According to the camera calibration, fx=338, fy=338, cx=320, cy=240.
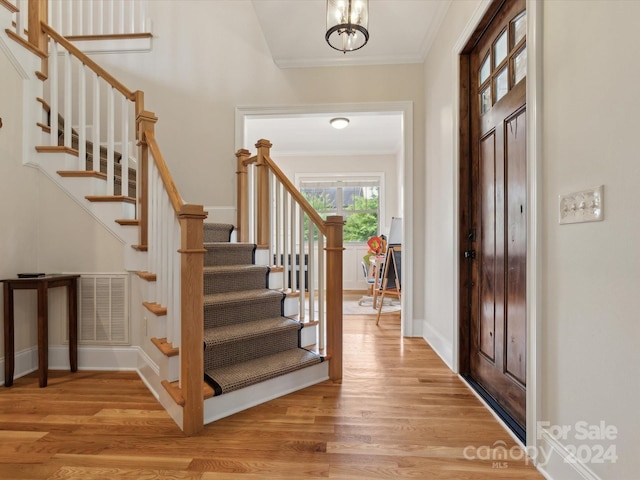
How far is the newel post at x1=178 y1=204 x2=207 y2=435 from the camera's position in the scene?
1.64 meters

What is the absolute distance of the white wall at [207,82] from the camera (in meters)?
3.50

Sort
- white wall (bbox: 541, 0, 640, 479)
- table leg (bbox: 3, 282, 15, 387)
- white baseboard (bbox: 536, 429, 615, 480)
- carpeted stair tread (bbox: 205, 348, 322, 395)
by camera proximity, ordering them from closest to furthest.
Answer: white wall (bbox: 541, 0, 640, 479), white baseboard (bbox: 536, 429, 615, 480), carpeted stair tread (bbox: 205, 348, 322, 395), table leg (bbox: 3, 282, 15, 387)

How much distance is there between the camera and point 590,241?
45.2 inches

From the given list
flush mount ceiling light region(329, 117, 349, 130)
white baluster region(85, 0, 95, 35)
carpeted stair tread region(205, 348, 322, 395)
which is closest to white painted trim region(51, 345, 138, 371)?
carpeted stair tread region(205, 348, 322, 395)

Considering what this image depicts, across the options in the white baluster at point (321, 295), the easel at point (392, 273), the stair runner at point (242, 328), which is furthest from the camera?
the easel at point (392, 273)

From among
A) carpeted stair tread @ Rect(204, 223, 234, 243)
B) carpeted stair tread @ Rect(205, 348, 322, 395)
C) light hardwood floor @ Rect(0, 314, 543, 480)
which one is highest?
carpeted stair tread @ Rect(204, 223, 234, 243)

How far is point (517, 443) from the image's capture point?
1590 mm

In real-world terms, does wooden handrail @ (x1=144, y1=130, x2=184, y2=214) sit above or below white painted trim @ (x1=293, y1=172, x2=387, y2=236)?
below

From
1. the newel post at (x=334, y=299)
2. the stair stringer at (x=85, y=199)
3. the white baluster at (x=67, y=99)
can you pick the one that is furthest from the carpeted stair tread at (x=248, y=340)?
the white baluster at (x=67, y=99)

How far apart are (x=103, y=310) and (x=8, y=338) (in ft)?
1.75

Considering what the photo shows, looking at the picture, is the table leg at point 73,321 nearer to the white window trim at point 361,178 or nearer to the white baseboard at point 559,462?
the white baseboard at point 559,462

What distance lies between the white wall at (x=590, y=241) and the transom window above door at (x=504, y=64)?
342mm

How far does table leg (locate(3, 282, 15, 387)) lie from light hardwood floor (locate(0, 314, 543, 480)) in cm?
9

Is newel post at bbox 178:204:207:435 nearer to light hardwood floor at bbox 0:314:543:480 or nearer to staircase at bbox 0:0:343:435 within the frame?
staircase at bbox 0:0:343:435
